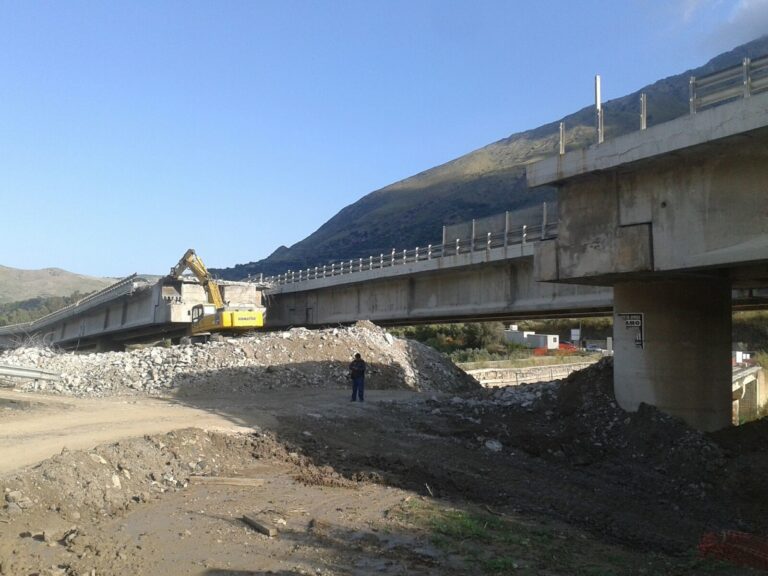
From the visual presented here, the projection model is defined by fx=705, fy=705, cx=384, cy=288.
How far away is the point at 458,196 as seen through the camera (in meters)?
146

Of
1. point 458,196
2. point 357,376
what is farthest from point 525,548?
point 458,196

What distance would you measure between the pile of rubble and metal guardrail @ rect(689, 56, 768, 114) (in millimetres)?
14922

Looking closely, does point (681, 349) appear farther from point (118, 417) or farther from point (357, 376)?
point (118, 417)

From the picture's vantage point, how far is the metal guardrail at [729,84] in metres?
11.6

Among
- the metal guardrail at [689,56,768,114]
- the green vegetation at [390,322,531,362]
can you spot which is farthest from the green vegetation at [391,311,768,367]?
the metal guardrail at [689,56,768,114]

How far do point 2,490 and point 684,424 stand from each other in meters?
11.8

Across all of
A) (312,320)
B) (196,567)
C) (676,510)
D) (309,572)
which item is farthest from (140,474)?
(312,320)

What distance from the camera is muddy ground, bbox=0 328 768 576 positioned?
7.45 meters

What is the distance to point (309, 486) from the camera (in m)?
10.2

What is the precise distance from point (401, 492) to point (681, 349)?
7.11 m

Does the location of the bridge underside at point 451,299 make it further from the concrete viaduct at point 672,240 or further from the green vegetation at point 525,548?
the green vegetation at point 525,548

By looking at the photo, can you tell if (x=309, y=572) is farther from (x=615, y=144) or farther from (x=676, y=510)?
(x=615, y=144)

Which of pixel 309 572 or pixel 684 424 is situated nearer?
pixel 309 572

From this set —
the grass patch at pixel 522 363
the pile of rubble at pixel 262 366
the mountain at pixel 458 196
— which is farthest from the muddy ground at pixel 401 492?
the mountain at pixel 458 196
